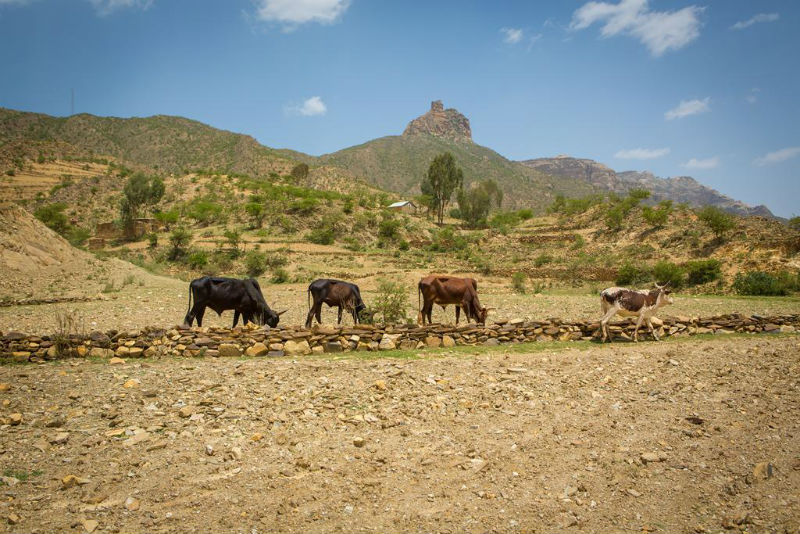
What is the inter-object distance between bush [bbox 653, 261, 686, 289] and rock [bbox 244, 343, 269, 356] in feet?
77.3

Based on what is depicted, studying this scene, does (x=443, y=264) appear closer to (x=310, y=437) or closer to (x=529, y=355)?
(x=529, y=355)

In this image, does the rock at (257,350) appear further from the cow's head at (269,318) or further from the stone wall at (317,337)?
the cow's head at (269,318)

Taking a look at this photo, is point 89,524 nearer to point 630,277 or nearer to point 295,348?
point 295,348

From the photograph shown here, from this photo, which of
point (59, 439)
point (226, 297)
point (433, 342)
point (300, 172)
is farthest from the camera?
point (300, 172)

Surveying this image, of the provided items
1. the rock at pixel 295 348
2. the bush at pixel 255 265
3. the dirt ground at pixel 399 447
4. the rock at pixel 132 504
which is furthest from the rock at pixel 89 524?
the bush at pixel 255 265

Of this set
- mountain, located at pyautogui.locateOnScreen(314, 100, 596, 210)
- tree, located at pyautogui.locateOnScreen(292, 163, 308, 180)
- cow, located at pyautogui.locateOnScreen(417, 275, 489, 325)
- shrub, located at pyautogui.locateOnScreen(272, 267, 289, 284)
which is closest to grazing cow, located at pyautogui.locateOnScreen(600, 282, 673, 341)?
cow, located at pyautogui.locateOnScreen(417, 275, 489, 325)

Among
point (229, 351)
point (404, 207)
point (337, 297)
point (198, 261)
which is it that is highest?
point (404, 207)

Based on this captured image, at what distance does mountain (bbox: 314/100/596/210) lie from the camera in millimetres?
135312

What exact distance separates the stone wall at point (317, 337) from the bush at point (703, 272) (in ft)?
49.6

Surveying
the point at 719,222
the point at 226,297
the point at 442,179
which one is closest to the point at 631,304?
the point at 226,297

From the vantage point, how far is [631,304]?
1102 centimetres

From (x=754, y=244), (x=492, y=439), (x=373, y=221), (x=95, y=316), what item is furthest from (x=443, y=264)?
(x=492, y=439)

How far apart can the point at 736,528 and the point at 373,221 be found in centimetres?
4756

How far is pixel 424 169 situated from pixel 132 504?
14240 centimetres
